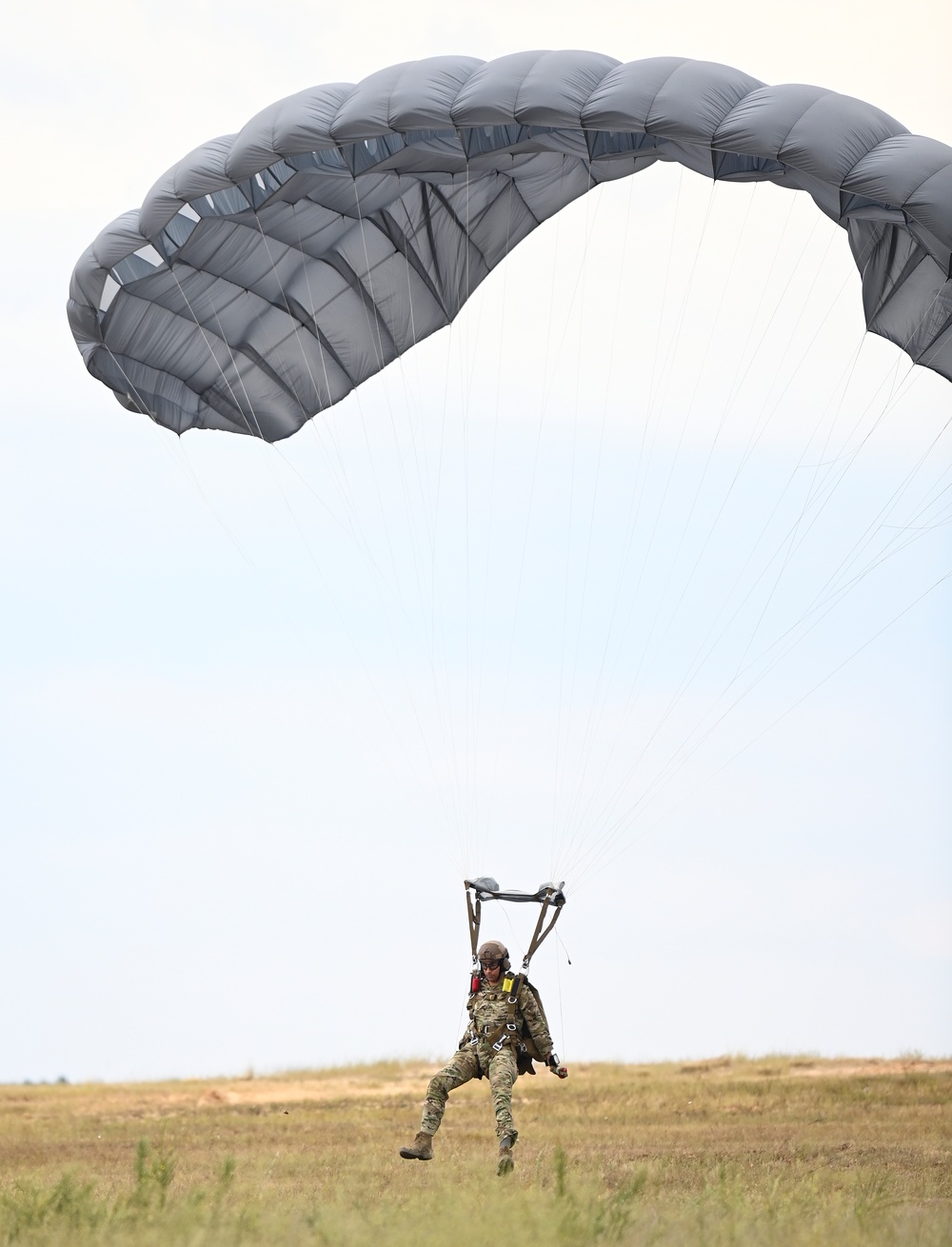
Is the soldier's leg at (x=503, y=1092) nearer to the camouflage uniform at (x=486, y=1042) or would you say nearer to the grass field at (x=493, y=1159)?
the camouflage uniform at (x=486, y=1042)

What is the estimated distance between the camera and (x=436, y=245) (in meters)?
13.9

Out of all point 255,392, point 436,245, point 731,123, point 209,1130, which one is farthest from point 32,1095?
point 731,123

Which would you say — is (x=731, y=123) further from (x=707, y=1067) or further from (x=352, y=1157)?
(x=707, y=1067)

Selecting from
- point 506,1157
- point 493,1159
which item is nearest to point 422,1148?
point 506,1157

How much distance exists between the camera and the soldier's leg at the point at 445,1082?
1120cm

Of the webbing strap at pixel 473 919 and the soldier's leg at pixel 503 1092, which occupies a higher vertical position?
the webbing strap at pixel 473 919

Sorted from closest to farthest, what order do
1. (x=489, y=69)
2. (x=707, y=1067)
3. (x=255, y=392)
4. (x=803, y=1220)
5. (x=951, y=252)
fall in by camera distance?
(x=803, y=1220), (x=951, y=252), (x=489, y=69), (x=255, y=392), (x=707, y=1067)

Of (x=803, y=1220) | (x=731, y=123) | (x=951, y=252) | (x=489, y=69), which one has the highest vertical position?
(x=489, y=69)

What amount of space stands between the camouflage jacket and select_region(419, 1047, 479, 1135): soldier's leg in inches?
5.6

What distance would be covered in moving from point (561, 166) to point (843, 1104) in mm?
11515

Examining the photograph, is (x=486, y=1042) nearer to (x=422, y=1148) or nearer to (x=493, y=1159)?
(x=422, y=1148)

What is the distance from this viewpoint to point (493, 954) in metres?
11.6

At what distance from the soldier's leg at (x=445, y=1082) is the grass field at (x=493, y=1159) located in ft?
1.54

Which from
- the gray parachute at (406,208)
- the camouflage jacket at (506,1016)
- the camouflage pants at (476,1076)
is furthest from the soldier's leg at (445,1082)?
the gray parachute at (406,208)
